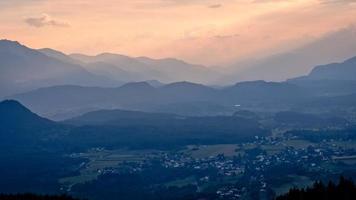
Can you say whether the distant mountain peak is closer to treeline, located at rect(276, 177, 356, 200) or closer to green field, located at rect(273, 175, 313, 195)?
green field, located at rect(273, 175, 313, 195)

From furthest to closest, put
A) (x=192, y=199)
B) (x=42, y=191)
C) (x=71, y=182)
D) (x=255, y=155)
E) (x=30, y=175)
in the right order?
1. (x=255, y=155)
2. (x=30, y=175)
3. (x=71, y=182)
4. (x=42, y=191)
5. (x=192, y=199)

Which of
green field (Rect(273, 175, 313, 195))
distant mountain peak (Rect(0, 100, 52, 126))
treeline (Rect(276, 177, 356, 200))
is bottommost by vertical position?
green field (Rect(273, 175, 313, 195))

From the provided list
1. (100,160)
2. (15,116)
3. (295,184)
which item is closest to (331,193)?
(295,184)

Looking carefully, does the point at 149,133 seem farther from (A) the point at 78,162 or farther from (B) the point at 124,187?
(B) the point at 124,187

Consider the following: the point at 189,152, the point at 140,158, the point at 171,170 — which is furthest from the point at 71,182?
the point at 189,152

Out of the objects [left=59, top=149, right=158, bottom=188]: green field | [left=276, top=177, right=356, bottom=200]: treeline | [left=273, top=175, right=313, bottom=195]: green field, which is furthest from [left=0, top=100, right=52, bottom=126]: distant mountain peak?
[left=276, top=177, right=356, bottom=200]: treeline

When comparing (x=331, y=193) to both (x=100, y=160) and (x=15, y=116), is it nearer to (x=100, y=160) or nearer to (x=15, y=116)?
(x=100, y=160)

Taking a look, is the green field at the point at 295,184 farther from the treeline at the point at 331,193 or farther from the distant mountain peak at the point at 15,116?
the distant mountain peak at the point at 15,116

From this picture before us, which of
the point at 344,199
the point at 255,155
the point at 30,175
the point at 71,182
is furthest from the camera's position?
the point at 255,155

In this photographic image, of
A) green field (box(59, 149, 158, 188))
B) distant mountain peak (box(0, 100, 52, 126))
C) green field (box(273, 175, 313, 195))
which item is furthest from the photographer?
distant mountain peak (box(0, 100, 52, 126))

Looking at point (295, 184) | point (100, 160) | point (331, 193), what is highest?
point (100, 160)

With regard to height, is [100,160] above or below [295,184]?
above
